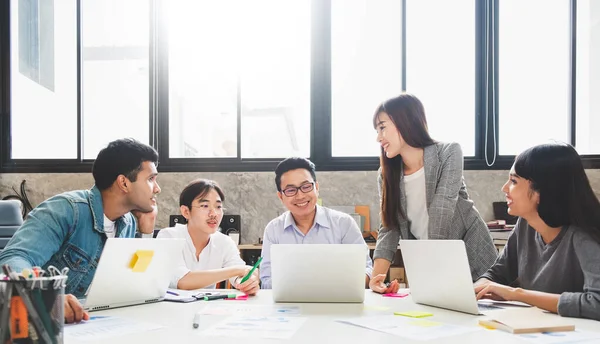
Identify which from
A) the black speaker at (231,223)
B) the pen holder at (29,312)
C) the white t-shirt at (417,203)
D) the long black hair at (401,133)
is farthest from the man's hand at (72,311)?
the black speaker at (231,223)

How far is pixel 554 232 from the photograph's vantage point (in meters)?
1.87

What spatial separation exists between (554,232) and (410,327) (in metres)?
0.71

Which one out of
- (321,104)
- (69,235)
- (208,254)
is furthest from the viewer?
(321,104)

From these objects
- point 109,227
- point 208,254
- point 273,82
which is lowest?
point 208,254

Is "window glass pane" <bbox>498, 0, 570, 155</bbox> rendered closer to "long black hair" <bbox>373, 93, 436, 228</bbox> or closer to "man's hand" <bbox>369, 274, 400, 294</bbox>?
"long black hair" <bbox>373, 93, 436, 228</bbox>

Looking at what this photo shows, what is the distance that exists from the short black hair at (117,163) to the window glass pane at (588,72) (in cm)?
350

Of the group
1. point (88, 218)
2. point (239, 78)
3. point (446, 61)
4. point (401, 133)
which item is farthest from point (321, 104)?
point (88, 218)

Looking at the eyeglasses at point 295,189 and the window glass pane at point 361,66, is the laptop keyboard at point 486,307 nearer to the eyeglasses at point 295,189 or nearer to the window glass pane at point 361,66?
Answer: the eyeglasses at point 295,189

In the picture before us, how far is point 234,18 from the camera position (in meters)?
4.43

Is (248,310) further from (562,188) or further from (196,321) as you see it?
(562,188)

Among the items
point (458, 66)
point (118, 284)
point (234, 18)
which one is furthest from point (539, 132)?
point (118, 284)

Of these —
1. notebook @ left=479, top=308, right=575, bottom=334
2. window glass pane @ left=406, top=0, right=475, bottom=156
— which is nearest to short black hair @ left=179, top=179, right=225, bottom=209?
notebook @ left=479, top=308, right=575, bottom=334

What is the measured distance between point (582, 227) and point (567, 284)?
184mm

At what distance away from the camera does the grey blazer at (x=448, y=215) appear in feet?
7.90
